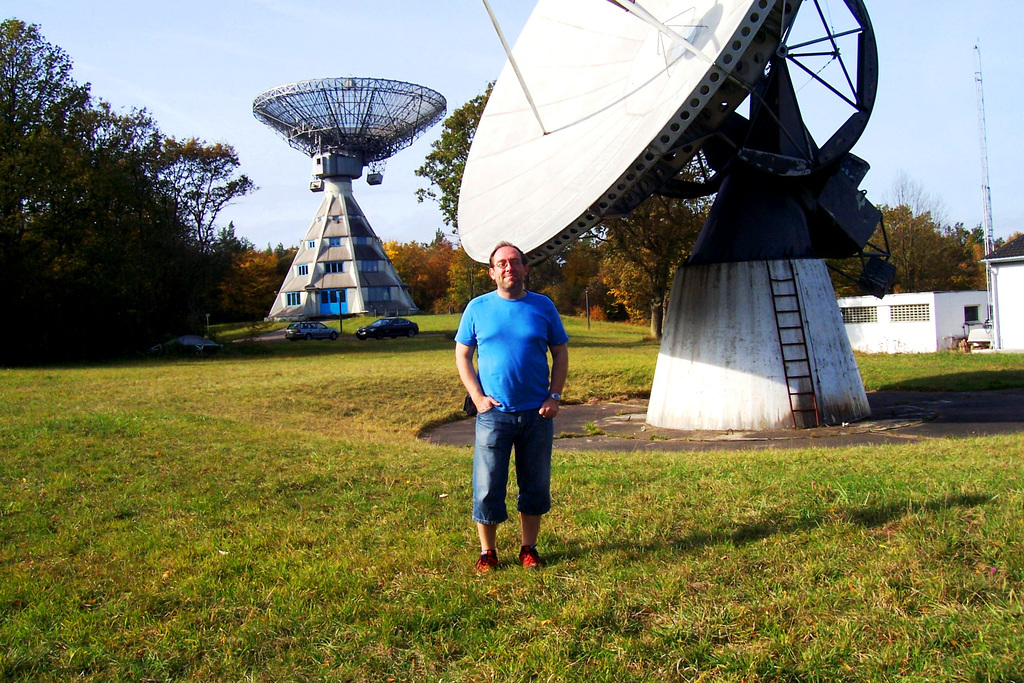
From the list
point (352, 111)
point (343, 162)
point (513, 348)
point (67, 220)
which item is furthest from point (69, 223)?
point (343, 162)

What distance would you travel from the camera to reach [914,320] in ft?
109

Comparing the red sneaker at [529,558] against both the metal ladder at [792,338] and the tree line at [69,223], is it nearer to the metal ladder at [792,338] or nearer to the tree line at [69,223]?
the metal ladder at [792,338]

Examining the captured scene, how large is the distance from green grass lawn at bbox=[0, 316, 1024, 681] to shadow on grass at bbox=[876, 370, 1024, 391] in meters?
9.30

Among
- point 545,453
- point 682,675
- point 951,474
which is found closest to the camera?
point 682,675

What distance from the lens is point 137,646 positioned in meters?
4.22

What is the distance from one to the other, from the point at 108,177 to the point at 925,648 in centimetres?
3711

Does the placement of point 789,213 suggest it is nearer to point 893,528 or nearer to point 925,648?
point 893,528

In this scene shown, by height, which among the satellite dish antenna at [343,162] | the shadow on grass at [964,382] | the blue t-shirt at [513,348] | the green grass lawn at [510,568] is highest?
the satellite dish antenna at [343,162]

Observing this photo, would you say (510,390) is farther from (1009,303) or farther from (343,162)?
(343,162)

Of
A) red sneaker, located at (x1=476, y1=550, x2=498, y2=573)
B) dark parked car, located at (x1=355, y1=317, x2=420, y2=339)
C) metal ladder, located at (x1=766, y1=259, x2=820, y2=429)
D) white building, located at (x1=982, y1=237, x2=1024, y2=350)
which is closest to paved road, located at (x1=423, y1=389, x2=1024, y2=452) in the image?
metal ladder, located at (x1=766, y1=259, x2=820, y2=429)

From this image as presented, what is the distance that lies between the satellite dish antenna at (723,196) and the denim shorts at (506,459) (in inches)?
243

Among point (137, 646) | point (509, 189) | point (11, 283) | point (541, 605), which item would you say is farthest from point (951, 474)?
point (11, 283)

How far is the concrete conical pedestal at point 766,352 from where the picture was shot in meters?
13.0

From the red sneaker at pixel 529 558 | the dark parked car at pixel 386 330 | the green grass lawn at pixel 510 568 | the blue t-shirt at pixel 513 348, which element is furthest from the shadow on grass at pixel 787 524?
the dark parked car at pixel 386 330
